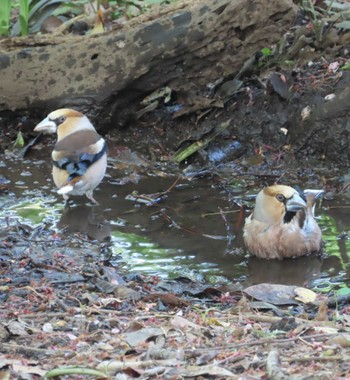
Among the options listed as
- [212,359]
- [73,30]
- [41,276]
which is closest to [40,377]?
[212,359]

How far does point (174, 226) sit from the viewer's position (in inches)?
262

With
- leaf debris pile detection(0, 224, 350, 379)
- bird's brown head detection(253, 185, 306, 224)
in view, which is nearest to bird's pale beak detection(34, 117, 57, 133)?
leaf debris pile detection(0, 224, 350, 379)

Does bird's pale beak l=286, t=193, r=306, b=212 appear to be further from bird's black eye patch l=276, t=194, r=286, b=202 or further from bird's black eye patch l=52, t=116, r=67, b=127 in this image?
bird's black eye patch l=52, t=116, r=67, b=127

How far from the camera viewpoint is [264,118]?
320 inches

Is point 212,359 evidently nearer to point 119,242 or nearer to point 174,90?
point 119,242

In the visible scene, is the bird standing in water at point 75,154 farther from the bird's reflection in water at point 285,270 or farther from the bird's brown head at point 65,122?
the bird's reflection in water at point 285,270

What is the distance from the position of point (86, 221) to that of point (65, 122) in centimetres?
113

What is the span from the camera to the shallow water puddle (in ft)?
19.5

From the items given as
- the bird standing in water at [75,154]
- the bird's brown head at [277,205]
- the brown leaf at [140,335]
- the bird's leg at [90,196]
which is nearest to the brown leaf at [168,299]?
the brown leaf at [140,335]

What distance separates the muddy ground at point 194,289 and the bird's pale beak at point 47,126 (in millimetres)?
500

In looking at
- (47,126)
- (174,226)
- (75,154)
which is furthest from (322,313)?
(47,126)

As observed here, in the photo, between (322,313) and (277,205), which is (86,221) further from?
(322,313)

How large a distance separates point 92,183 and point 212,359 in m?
3.75

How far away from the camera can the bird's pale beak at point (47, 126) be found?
7.82m
